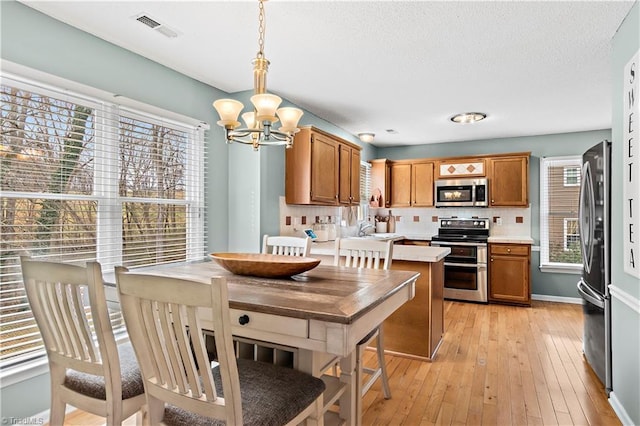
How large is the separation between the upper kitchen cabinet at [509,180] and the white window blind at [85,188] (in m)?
4.04

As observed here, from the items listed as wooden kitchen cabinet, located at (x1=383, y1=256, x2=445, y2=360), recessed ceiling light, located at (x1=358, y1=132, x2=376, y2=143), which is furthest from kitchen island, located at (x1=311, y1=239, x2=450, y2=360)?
recessed ceiling light, located at (x1=358, y1=132, x2=376, y2=143)

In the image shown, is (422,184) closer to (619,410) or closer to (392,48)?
(392,48)

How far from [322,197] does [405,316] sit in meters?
1.49

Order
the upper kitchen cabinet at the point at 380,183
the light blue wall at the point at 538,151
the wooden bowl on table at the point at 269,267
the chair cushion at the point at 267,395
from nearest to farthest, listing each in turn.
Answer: the chair cushion at the point at 267,395 → the wooden bowl on table at the point at 269,267 → the light blue wall at the point at 538,151 → the upper kitchen cabinet at the point at 380,183

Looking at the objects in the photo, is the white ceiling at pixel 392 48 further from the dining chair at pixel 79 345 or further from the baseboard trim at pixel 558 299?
the baseboard trim at pixel 558 299

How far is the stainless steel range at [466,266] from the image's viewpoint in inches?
199

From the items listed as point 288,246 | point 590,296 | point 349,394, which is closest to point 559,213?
point 590,296

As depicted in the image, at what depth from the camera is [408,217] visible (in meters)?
6.32

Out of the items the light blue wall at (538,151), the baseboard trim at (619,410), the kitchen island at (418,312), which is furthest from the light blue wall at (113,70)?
the light blue wall at (538,151)

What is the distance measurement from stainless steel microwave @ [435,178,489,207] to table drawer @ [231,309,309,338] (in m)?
4.70

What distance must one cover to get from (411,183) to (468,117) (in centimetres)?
171

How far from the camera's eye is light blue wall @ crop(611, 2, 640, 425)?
2020mm

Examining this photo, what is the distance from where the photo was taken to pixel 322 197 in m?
4.00

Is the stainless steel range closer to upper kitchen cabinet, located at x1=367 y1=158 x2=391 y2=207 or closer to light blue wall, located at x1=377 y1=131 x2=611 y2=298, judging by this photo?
light blue wall, located at x1=377 y1=131 x2=611 y2=298
